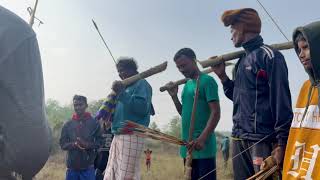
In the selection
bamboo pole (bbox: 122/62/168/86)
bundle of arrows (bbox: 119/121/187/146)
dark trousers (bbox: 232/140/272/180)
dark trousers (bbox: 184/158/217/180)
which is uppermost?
bamboo pole (bbox: 122/62/168/86)

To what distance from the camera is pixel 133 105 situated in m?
4.74

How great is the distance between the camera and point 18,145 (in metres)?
2.52

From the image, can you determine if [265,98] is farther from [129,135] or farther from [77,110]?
[77,110]

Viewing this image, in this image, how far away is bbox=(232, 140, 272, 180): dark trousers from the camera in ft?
10.3

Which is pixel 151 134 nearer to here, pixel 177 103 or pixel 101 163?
pixel 177 103

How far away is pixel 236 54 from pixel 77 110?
388cm

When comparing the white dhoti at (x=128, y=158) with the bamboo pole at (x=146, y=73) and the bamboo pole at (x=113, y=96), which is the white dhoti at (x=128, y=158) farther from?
the bamboo pole at (x=146, y=73)

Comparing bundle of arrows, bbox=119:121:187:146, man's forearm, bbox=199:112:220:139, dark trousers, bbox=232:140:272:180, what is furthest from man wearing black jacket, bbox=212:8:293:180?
bundle of arrows, bbox=119:121:187:146

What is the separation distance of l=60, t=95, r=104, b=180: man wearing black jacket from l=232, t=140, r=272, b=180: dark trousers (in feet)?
11.1

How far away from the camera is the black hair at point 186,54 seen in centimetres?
440

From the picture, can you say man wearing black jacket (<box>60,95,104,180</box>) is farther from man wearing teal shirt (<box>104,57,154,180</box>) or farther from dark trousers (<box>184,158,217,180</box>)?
dark trousers (<box>184,158,217,180</box>)

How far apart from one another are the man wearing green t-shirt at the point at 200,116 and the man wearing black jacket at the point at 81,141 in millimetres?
2566

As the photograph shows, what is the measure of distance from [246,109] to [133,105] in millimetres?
1754

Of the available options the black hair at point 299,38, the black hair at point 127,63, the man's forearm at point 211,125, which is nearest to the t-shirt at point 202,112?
the man's forearm at point 211,125
